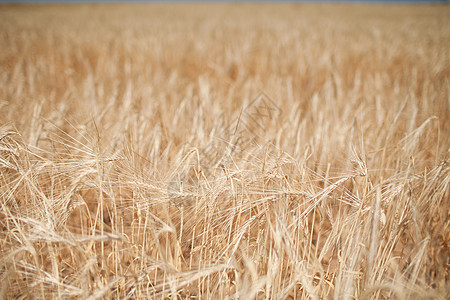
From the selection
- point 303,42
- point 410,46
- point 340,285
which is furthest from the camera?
point 303,42

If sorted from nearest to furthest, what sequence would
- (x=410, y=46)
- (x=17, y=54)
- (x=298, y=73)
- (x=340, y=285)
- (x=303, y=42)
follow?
1. (x=340, y=285)
2. (x=298, y=73)
3. (x=17, y=54)
4. (x=410, y=46)
5. (x=303, y=42)

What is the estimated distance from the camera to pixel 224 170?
37.6 inches

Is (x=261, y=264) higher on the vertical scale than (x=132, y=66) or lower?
lower

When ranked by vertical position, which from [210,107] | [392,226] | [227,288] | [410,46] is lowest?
[227,288]

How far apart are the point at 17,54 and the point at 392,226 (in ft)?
13.3

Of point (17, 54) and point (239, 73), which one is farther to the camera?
point (17, 54)

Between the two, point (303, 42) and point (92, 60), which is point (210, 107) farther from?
point (303, 42)

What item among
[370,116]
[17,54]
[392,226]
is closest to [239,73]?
[370,116]

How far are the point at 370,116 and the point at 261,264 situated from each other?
1.34m

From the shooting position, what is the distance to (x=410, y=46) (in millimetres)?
3857

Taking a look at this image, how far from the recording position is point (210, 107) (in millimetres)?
1746

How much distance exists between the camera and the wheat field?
780 millimetres

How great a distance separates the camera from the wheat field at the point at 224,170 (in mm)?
780

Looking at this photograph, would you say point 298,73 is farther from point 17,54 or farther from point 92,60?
point 17,54
